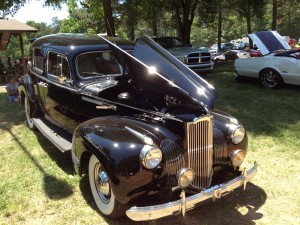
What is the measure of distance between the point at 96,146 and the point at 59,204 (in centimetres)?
A: 111

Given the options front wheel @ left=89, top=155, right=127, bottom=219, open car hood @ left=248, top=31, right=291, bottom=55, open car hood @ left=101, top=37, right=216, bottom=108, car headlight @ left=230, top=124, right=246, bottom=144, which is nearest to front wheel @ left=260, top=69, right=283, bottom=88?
open car hood @ left=248, top=31, right=291, bottom=55

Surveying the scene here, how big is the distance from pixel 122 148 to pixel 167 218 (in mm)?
1013

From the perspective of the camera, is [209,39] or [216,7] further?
[209,39]

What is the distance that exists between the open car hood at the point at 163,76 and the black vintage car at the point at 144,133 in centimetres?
1

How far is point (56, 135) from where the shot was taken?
5.50 metres

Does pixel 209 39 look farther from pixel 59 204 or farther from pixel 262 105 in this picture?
pixel 59 204

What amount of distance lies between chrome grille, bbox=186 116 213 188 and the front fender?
202mm

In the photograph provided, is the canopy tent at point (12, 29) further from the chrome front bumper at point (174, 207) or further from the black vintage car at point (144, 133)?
the chrome front bumper at point (174, 207)

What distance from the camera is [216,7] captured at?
22797 millimetres

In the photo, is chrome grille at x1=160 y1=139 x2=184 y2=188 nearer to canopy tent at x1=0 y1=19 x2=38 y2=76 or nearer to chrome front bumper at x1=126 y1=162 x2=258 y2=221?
chrome front bumper at x1=126 y1=162 x2=258 y2=221

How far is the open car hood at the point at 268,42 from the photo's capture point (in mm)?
9977

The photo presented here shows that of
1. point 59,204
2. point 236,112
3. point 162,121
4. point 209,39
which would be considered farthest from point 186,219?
point 209,39

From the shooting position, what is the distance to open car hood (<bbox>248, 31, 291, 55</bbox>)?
32.7 feet

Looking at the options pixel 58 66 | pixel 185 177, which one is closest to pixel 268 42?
pixel 58 66
